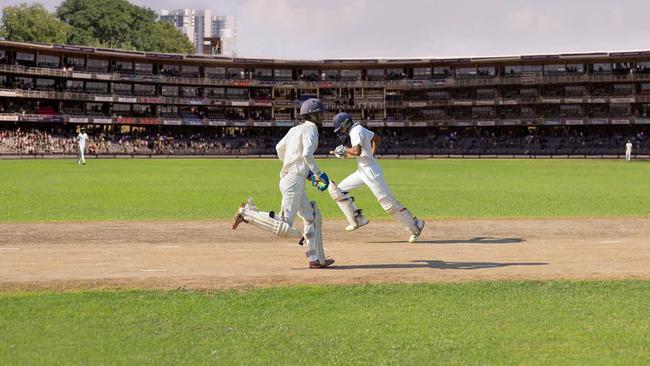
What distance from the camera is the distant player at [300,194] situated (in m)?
11.5

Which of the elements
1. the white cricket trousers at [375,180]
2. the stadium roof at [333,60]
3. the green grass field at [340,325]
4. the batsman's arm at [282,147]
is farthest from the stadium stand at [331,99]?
the green grass field at [340,325]

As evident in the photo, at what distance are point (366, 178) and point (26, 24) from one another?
128692 mm

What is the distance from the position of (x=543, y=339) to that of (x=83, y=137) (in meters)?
51.0

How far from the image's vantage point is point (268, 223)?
11.5 metres

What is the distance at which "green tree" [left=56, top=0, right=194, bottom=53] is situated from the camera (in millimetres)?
148500

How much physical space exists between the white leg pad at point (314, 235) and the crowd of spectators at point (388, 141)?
7886 cm

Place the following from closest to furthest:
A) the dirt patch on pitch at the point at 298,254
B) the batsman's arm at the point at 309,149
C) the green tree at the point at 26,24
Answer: the dirt patch on pitch at the point at 298,254 → the batsman's arm at the point at 309,149 → the green tree at the point at 26,24

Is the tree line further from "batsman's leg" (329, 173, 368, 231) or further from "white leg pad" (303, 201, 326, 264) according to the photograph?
"white leg pad" (303, 201, 326, 264)

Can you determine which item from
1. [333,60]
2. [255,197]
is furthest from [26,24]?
[255,197]

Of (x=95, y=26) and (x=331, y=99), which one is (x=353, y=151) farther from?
(x=95, y=26)

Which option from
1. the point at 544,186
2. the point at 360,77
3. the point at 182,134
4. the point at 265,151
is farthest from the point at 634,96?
the point at 544,186

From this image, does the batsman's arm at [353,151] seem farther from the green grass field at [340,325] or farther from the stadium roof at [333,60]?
the stadium roof at [333,60]

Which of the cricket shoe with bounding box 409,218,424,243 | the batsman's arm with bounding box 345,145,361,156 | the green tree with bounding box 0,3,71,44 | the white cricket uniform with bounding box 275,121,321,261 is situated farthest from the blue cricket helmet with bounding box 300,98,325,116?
the green tree with bounding box 0,3,71,44

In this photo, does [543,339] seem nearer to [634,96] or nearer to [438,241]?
[438,241]
